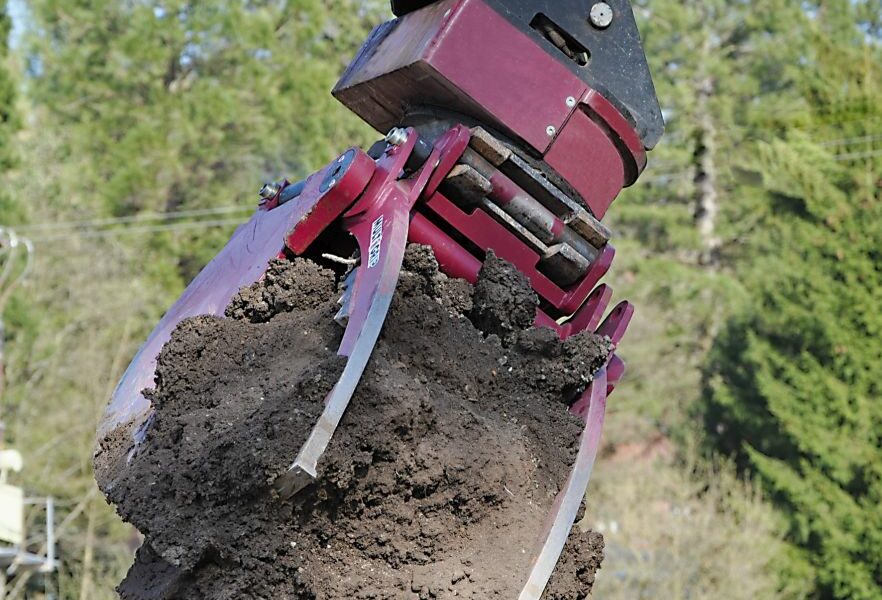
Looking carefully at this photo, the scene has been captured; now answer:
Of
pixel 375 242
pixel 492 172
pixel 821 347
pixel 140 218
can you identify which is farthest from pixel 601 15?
pixel 140 218

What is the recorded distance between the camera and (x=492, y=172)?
3.63 m

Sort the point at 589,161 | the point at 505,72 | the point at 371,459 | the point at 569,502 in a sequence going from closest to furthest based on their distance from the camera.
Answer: the point at 371,459 < the point at 569,502 < the point at 505,72 < the point at 589,161

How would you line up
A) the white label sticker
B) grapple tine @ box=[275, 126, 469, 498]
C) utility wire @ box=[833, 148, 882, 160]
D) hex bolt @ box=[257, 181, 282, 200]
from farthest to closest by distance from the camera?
1. utility wire @ box=[833, 148, 882, 160]
2. hex bolt @ box=[257, 181, 282, 200]
3. the white label sticker
4. grapple tine @ box=[275, 126, 469, 498]

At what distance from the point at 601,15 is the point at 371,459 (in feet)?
5.03

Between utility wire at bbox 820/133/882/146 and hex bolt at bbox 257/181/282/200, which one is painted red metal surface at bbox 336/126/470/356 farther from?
utility wire at bbox 820/133/882/146

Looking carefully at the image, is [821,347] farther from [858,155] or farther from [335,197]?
[335,197]

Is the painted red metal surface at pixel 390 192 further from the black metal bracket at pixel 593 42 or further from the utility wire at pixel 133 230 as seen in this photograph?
the utility wire at pixel 133 230

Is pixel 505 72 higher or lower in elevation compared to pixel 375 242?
higher

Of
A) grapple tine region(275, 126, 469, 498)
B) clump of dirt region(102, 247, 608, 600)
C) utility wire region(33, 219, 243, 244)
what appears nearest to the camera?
grapple tine region(275, 126, 469, 498)

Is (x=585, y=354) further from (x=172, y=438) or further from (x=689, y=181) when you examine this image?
(x=689, y=181)

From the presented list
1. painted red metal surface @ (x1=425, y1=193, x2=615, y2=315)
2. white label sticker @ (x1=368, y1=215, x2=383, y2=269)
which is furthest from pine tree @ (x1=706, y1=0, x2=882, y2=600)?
white label sticker @ (x1=368, y1=215, x2=383, y2=269)

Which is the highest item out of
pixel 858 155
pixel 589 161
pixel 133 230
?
pixel 589 161

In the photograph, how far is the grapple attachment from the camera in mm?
3557

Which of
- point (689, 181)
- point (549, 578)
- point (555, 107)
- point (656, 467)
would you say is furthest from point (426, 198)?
point (689, 181)
